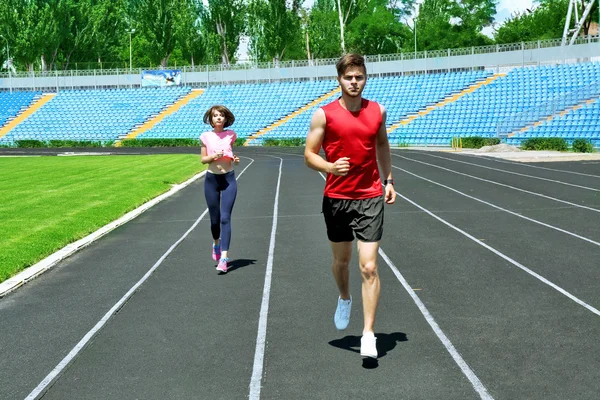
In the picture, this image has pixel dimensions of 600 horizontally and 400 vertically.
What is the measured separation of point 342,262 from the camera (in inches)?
217

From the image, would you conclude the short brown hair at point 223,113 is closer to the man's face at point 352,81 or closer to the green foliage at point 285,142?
the man's face at point 352,81

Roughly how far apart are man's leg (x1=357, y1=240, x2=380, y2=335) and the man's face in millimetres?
1064

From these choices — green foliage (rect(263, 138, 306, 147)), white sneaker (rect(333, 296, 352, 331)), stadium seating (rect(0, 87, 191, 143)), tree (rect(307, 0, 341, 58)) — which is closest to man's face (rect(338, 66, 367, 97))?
white sneaker (rect(333, 296, 352, 331))

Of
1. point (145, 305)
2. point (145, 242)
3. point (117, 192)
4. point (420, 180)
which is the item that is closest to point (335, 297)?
point (145, 305)

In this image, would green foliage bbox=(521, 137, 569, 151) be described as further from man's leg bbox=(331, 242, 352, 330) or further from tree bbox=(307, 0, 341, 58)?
tree bbox=(307, 0, 341, 58)

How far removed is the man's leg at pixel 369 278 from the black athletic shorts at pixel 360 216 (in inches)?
2.6

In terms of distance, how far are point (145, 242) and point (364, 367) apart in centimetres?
660

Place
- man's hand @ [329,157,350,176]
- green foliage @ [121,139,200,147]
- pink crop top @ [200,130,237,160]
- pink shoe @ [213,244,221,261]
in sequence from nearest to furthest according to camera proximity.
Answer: man's hand @ [329,157,350,176], pink crop top @ [200,130,237,160], pink shoe @ [213,244,221,261], green foliage @ [121,139,200,147]

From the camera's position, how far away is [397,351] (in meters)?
5.42

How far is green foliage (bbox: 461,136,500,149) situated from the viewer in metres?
41.1

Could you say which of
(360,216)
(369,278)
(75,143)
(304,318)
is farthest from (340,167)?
(75,143)

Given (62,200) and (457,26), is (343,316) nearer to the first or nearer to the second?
(62,200)

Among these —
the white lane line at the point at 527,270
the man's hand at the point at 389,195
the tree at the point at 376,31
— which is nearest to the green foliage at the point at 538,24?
the tree at the point at 376,31

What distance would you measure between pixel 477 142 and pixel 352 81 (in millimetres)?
37701
